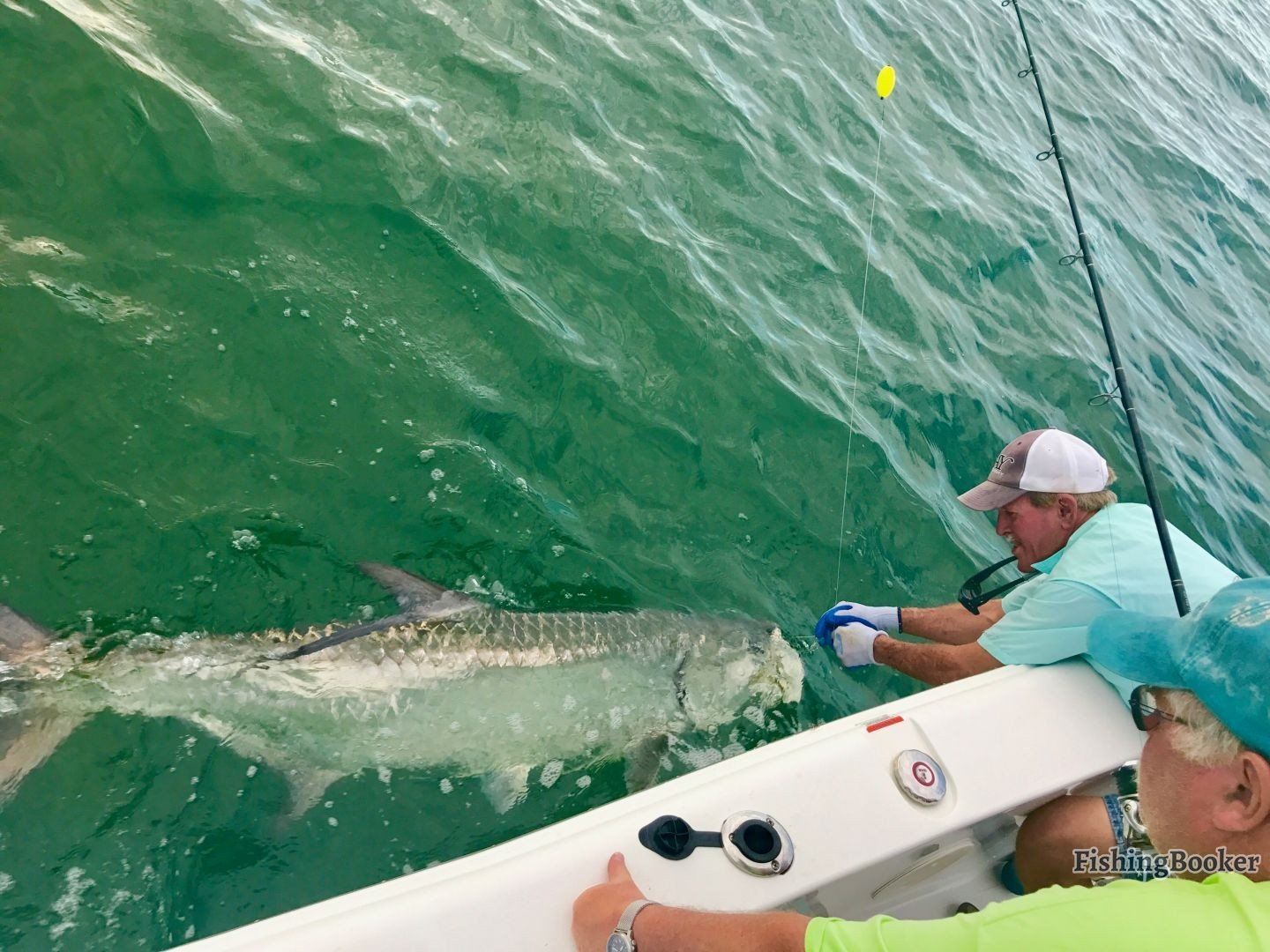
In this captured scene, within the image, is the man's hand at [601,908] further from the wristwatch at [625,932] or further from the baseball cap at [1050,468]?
the baseball cap at [1050,468]

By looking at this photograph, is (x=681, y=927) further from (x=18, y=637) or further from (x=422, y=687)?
(x=18, y=637)

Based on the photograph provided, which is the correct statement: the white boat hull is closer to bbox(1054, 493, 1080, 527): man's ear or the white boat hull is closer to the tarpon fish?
bbox(1054, 493, 1080, 527): man's ear

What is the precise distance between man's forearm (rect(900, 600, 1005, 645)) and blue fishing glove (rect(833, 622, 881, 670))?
498 millimetres

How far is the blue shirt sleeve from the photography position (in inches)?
145

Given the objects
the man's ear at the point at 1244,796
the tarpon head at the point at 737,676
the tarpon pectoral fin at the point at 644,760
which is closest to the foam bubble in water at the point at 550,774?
the tarpon pectoral fin at the point at 644,760

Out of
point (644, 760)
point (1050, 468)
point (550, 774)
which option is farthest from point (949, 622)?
point (550, 774)

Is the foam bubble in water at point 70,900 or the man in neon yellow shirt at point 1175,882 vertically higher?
the man in neon yellow shirt at point 1175,882

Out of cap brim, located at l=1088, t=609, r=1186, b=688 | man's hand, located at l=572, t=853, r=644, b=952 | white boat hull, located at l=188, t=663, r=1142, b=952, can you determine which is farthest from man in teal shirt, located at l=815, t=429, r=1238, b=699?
man's hand, located at l=572, t=853, r=644, b=952

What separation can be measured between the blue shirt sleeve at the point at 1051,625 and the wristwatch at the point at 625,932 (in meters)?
2.28

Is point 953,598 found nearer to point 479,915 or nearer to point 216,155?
point 479,915

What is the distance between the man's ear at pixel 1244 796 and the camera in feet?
6.50

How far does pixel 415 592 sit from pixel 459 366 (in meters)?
1.52

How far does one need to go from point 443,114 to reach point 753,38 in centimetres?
417

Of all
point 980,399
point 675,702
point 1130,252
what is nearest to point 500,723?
point 675,702
